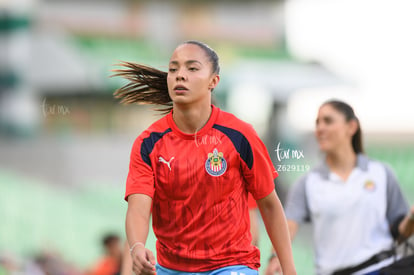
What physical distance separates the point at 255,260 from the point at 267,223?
20 centimetres

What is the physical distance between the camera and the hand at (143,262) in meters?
3.34

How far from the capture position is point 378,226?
5.27m

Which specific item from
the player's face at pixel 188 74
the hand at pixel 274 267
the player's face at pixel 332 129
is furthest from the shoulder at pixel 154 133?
the player's face at pixel 332 129

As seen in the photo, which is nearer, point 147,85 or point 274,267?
point 147,85

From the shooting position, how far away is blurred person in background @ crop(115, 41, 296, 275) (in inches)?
150

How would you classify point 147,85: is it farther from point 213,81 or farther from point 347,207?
point 347,207

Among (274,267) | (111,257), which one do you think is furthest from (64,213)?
(274,267)

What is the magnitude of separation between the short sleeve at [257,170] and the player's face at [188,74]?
344 mm

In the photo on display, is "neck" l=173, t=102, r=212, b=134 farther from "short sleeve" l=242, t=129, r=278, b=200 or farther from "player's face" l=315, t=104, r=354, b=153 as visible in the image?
"player's face" l=315, t=104, r=354, b=153

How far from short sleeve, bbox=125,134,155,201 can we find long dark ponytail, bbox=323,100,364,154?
1.97 metres

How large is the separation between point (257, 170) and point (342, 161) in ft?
5.81

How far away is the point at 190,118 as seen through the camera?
154 inches

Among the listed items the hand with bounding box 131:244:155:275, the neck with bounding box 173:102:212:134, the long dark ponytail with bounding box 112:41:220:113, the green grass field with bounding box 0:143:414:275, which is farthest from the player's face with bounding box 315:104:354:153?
the green grass field with bounding box 0:143:414:275

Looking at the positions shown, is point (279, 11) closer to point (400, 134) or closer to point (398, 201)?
point (400, 134)
